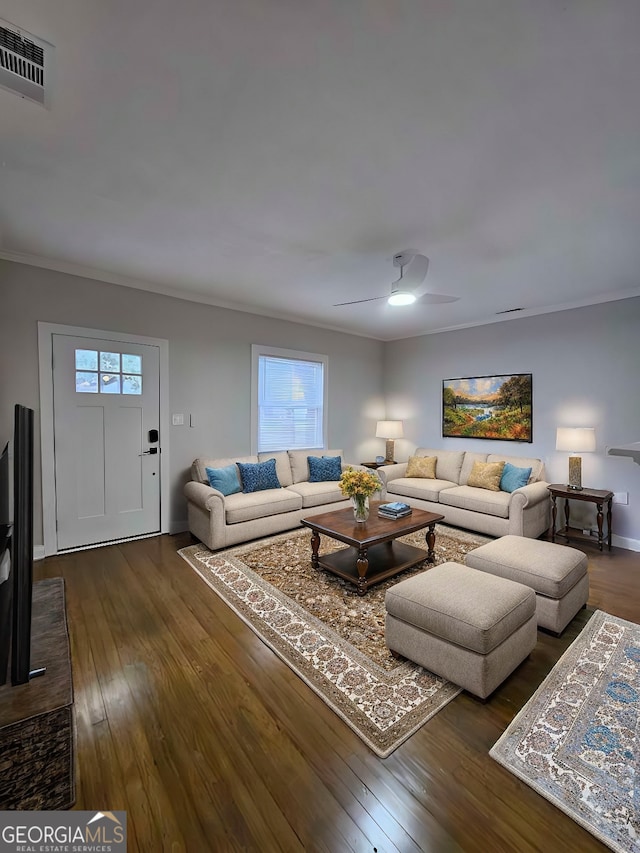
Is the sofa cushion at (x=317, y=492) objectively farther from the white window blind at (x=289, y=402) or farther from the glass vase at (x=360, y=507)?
the glass vase at (x=360, y=507)

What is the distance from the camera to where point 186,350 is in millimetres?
4305

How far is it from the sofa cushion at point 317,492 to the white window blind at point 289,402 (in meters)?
0.77

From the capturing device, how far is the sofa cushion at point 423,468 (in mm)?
5355

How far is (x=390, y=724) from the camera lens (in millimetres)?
1712

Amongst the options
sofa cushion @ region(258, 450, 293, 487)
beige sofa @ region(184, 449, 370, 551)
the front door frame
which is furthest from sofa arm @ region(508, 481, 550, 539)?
the front door frame

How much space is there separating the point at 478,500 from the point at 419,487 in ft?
2.70

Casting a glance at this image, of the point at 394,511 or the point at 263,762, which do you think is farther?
the point at 394,511

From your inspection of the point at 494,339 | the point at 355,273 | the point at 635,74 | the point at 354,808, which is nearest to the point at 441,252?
the point at 355,273

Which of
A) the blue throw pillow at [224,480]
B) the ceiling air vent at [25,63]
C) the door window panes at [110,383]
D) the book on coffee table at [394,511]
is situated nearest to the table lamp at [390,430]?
the book on coffee table at [394,511]

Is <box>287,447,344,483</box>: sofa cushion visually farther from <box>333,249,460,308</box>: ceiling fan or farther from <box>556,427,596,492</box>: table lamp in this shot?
<box>556,427,596,492</box>: table lamp

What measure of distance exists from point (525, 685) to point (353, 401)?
15.1 ft

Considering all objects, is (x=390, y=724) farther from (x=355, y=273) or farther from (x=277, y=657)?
(x=355, y=273)

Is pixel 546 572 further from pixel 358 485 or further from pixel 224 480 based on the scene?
pixel 224 480

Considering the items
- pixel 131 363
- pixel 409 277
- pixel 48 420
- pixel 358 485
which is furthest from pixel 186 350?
pixel 409 277
